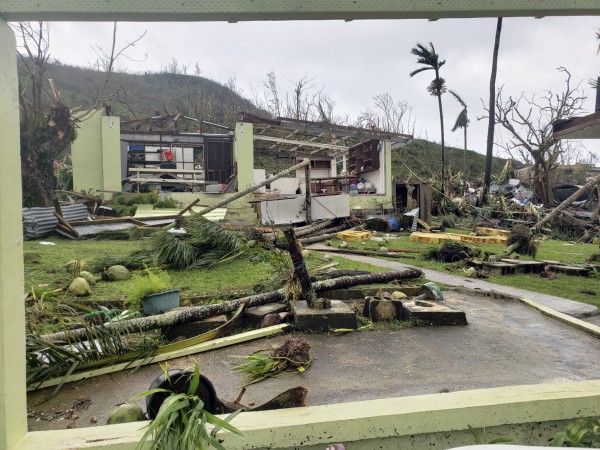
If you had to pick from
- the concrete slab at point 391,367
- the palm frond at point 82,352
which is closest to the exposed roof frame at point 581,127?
the concrete slab at point 391,367

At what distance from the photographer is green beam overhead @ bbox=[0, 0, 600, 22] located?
216cm

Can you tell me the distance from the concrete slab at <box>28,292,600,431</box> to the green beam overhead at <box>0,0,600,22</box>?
241 cm

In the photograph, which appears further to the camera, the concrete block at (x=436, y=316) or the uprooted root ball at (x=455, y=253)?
the uprooted root ball at (x=455, y=253)

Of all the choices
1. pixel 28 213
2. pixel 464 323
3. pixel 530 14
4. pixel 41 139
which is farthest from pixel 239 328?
pixel 41 139

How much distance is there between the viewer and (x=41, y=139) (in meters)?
12.8

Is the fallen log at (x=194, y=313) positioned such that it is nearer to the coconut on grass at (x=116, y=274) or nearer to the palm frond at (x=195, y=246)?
the coconut on grass at (x=116, y=274)

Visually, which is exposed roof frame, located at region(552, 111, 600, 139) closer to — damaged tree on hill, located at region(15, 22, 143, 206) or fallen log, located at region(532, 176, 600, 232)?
fallen log, located at region(532, 176, 600, 232)

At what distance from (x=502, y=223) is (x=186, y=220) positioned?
13971mm

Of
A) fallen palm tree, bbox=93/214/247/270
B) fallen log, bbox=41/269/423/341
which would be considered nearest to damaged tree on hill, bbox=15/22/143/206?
fallen palm tree, bbox=93/214/247/270

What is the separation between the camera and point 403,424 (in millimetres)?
2244

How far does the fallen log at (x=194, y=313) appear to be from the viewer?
3562 millimetres

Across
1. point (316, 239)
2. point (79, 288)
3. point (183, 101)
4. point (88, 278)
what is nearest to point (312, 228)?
point (316, 239)

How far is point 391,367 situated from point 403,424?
120cm

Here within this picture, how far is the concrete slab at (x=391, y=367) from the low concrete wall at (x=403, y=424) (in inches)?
20.9
